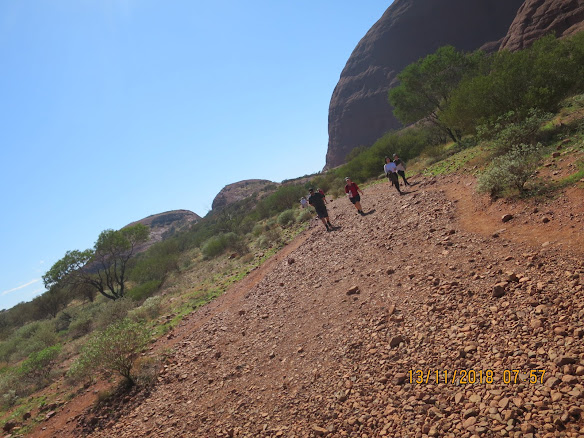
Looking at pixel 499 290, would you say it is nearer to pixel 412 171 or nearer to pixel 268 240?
pixel 412 171

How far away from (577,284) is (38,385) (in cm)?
1637

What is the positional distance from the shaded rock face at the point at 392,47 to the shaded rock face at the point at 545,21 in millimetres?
20010

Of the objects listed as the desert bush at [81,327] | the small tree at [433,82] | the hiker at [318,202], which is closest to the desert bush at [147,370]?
the hiker at [318,202]

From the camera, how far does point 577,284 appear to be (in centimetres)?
395

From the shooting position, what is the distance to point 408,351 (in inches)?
174

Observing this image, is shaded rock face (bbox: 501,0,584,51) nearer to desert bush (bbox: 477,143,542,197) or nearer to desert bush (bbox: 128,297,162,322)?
desert bush (bbox: 477,143,542,197)

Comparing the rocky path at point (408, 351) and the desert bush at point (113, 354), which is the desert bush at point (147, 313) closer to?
the desert bush at point (113, 354)

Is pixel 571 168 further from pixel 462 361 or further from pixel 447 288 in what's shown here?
pixel 462 361

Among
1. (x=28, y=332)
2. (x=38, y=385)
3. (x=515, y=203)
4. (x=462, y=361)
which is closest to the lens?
(x=462, y=361)

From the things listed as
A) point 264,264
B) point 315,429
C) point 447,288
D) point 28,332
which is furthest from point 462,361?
point 28,332
